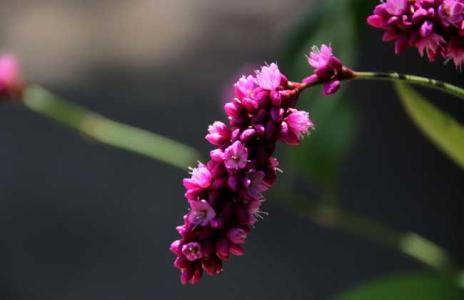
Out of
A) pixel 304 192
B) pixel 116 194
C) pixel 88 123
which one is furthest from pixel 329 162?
pixel 116 194

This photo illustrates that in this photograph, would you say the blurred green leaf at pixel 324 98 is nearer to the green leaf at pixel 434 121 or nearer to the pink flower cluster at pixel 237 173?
the green leaf at pixel 434 121

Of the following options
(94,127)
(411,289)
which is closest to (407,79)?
(411,289)

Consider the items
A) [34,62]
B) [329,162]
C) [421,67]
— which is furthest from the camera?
[34,62]

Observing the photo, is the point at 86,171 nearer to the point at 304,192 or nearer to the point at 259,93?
the point at 304,192

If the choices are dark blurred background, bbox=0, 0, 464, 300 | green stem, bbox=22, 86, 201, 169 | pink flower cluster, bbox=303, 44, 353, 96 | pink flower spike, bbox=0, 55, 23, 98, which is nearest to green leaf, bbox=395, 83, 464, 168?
pink flower cluster, bbox=303, 44, 353, 96

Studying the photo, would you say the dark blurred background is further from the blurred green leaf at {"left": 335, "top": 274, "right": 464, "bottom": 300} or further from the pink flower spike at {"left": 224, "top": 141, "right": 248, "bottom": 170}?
the pink flower spike at {"left": 224, "top": 141, "right": 248, "bottom": 170}
